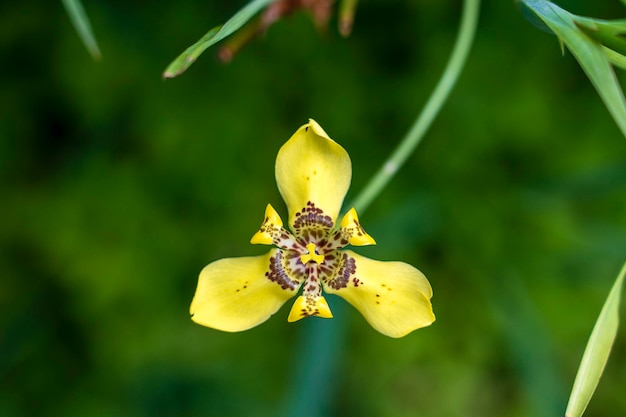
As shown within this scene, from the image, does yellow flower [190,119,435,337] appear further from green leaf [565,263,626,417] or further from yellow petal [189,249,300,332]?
green leaf [565,263,626,417]

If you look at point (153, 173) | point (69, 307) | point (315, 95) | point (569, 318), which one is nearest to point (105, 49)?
point (153, 173)

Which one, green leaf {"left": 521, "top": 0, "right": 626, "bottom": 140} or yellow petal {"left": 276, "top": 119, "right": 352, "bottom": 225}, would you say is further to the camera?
yellow petal {"left": 276, "top": 119, "right": 352, "bottom": 225}

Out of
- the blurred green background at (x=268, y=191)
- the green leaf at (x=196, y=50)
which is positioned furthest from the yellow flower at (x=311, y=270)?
the blurred green background at (x=268, y=191)

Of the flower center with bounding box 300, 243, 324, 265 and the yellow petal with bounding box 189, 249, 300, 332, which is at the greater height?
the flower center with bounding box 300, 243, 324, 265

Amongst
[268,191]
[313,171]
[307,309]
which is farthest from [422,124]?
[268,191]

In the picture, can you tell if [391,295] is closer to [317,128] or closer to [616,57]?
[317,128]

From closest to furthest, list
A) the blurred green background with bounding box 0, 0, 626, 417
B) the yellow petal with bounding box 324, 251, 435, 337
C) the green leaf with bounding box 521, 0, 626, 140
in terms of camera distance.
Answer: the green leaf with bounding box 521, 0, 626, 140 < the yellow petal with bounding box 324, 251, 435, 337 < the blurred green background with bounding box 0, 0, 626, 417

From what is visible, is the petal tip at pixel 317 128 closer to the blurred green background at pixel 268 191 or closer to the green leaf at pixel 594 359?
the green leaf at pixel 594 359

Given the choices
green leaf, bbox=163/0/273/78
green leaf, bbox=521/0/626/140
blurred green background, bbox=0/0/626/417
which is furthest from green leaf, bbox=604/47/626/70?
blurred green background, bbox=0/0/626/417
